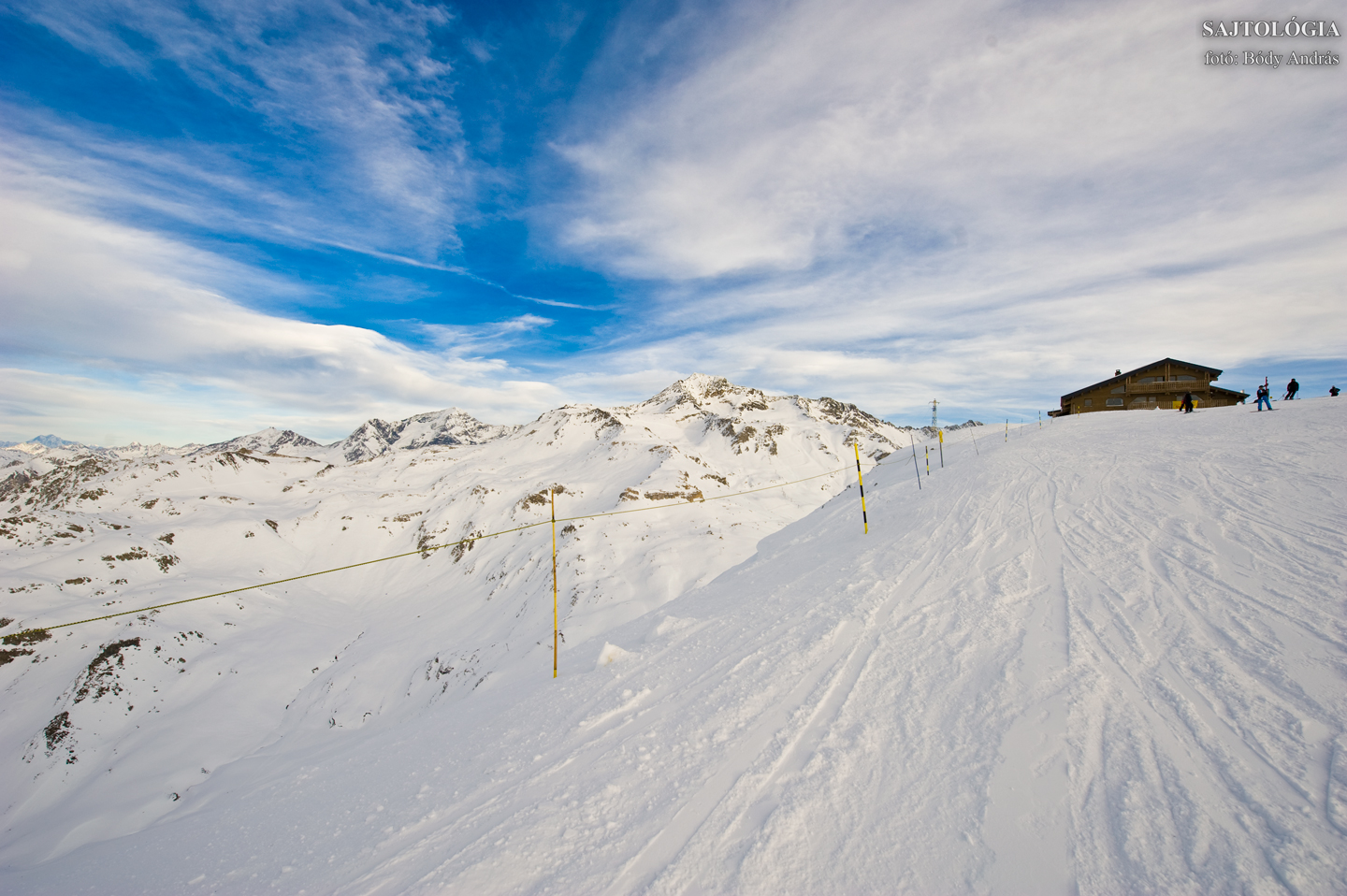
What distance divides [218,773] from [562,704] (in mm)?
29075

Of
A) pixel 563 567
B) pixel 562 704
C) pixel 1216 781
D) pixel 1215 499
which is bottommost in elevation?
pixel 563 567

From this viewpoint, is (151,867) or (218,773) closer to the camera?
(151,867)

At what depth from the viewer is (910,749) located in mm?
4984

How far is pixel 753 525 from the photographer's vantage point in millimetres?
39469

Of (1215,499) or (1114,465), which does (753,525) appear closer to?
(1114,465)

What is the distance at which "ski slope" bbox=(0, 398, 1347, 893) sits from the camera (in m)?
3.77

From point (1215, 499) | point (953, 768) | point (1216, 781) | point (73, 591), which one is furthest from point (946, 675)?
point (73, 591)

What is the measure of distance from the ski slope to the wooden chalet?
48.2 meters

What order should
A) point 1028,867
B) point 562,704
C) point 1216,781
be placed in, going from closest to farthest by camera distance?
point 1028,867, point 1216,781, point 562,704

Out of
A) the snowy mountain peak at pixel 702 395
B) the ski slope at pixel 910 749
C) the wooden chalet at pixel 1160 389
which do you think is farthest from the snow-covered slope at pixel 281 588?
the snowy mountain peak at pixel 702 395

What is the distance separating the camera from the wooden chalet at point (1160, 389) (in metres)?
45.2

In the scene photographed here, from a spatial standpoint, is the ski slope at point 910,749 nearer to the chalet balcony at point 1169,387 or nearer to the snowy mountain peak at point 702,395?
the chalet balcony at point 1169,387

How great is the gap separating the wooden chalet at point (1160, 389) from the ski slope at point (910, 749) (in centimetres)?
4824

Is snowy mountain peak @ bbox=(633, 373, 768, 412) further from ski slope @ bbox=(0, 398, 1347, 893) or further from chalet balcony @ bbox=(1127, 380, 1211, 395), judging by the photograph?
ski slope @ bbox=(0, 398, 1347, 893)
